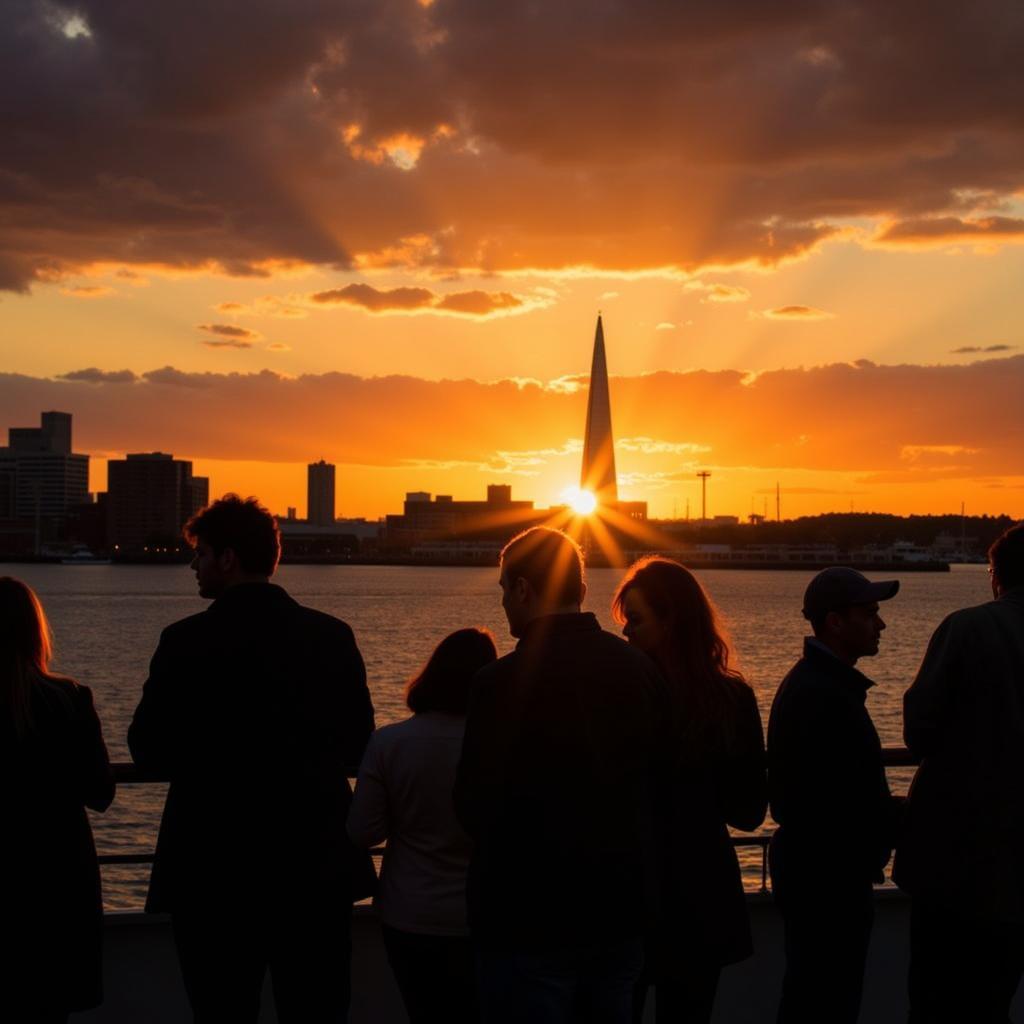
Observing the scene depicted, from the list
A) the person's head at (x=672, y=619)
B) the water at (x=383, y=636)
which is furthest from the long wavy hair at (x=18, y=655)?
the water at (x=383, y=636)

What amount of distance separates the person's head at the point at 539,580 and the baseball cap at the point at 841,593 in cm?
116

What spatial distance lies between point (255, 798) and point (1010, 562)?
254cm

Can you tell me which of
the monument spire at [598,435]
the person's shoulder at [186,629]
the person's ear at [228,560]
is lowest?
the person's shoulder at [186,629]

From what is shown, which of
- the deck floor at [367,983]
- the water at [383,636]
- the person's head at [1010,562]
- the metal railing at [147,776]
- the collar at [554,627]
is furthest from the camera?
the water at [383,636]

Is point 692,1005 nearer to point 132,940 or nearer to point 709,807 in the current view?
point 709,807

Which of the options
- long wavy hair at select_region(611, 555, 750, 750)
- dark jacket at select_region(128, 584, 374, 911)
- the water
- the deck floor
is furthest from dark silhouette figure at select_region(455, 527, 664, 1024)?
the water

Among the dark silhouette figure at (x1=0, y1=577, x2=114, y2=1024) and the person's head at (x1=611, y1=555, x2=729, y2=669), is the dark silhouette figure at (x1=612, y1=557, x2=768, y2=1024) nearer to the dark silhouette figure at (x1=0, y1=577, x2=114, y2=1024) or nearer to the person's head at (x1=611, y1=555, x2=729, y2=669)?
the person's head at (x1=611, y1=555, x2=729, y2=669)

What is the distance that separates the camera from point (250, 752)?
3.82m

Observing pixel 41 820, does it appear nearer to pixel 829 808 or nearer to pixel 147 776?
pixel 147 776

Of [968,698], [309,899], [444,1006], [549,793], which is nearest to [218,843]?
[309,899]

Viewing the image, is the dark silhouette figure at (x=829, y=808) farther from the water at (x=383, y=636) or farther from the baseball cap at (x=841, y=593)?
the water at (x=383, y=636)

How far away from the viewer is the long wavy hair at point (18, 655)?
3.67 metres

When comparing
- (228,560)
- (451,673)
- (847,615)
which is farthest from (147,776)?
(847,615)

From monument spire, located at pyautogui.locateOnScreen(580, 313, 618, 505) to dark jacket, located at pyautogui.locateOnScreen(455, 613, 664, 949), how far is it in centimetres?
16631
